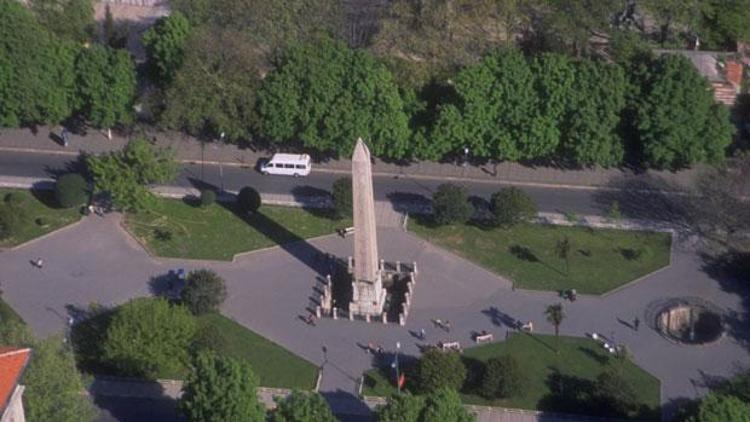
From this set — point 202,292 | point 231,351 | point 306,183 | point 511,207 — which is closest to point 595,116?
point 511,207

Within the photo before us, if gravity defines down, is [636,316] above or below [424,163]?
below

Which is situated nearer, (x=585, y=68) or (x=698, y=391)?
(x=698, y=391)

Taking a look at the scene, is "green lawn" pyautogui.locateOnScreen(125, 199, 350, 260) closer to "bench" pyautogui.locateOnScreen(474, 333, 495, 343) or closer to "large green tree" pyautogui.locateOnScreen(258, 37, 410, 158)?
"large green tree" pyautogui.locateOnScreen(258, 37, 410, 158)

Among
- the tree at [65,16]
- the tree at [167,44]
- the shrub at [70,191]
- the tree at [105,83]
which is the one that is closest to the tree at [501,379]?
the shrub at [70,191]

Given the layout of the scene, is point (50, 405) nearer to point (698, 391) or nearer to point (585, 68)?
point (698, 391)

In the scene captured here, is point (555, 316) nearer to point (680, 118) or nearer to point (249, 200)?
point (680, 118)

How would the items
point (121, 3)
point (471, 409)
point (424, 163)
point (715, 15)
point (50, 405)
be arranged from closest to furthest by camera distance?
point (50, 405) < point (471, 409) < point (424, 163) < point (715, 15) < point (121, 3)

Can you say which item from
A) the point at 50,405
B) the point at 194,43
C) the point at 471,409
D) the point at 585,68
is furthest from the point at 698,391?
the point at 194,43
